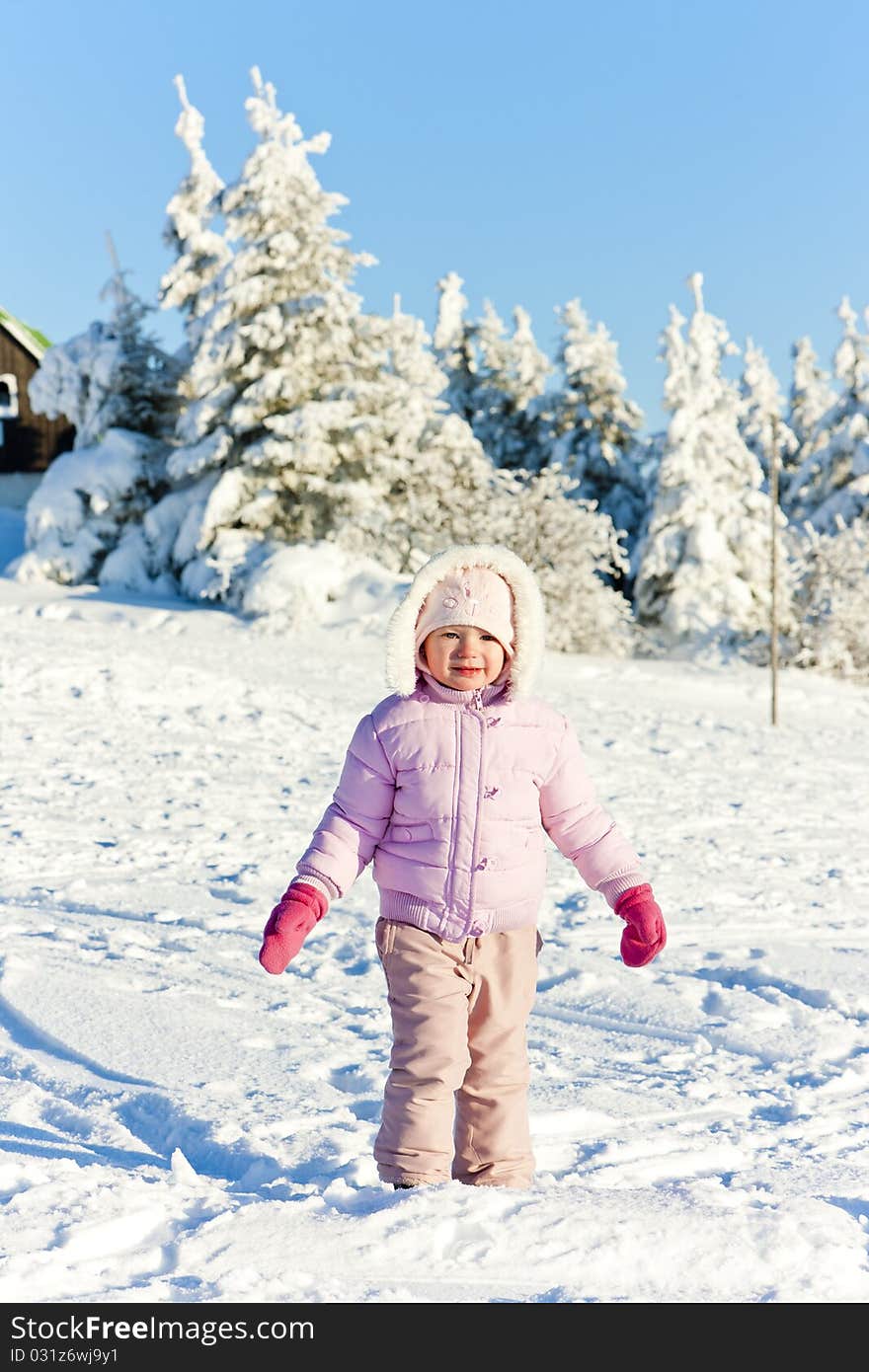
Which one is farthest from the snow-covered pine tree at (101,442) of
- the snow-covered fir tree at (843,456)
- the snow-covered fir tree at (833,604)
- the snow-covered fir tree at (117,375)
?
the snow-covered fir tree at (843,456)

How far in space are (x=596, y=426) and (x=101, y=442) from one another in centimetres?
1440

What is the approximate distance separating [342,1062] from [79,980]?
1405 millimetres

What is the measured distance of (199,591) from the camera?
2114 cm

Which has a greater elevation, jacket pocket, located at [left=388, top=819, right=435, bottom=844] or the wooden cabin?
the wooden cabin

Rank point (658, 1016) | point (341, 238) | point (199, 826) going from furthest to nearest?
point (341, 238) < point (199, 826) < point (658, 1016)

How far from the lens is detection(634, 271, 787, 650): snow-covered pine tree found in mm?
26328

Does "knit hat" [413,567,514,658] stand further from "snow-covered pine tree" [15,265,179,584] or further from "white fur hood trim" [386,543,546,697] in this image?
"snow-covered pine tree" [15,265,179,584]

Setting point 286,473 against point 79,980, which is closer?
point 79,980

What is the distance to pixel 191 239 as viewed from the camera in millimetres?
25969

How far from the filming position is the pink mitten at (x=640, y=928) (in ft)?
10.2

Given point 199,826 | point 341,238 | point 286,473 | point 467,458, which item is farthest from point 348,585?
point 199,826

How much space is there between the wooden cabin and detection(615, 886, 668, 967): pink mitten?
3361 centimetres

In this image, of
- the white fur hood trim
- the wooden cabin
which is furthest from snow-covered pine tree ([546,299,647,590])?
the white fur hood trim
